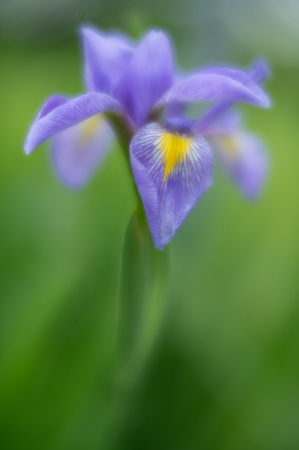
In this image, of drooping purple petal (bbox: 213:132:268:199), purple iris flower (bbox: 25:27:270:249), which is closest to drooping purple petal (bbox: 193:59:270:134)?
→ purple iris flower (bbox: 25:27:270:249)

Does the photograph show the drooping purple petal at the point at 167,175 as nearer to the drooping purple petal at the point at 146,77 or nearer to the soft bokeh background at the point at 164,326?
→ the drooping purple petal at the point at 146,77

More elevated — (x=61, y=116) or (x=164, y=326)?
(x=61, y=116)

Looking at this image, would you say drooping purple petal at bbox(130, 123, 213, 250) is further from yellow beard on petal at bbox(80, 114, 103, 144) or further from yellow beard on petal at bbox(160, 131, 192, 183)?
yellow beard on petal at bbox(80, 114, 103, 144)

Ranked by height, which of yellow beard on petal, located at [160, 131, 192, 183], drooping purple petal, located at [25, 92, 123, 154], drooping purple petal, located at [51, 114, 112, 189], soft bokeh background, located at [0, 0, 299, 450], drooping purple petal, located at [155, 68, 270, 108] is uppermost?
drooping purple petal, located at [155, 68, 270, 108]

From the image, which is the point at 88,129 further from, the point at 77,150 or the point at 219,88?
the point at 219,88

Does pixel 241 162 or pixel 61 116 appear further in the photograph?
pixel 241 162

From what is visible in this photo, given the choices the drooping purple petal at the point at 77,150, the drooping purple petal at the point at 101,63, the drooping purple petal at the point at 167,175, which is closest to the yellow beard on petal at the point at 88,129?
the drooping purple petal at the point at 77,150

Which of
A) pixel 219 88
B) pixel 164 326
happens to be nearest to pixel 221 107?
pixel 219 88
